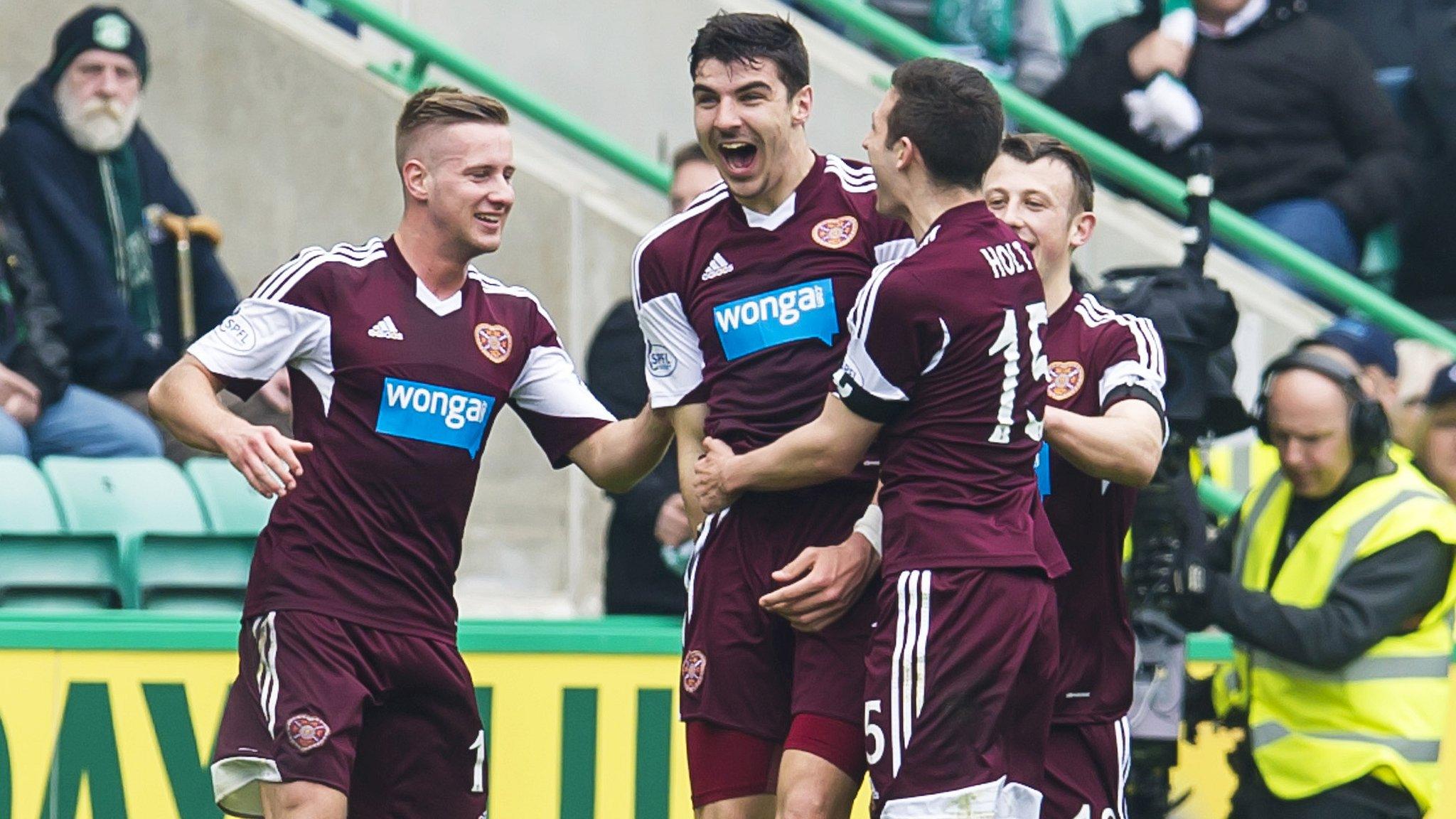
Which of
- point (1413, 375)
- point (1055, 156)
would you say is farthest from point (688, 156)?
point (1413, 375)

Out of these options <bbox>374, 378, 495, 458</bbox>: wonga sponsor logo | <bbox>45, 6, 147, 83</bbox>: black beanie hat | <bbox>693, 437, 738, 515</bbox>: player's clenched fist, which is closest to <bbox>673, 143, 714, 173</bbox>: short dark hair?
<bbox>45, 6, 147, 83</bbox>: black beanie hat

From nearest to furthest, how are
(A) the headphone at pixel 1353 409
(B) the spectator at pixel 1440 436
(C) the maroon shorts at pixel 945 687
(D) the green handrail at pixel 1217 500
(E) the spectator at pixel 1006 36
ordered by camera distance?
(C) the maroon shorts at pixel 945 687 < (A) the headphone at pixel 1353 409 < (B) the spectator at pixel 1440 436 < (D) the green handrail at pixel 1217 500 < (E) the spectator at pixel 1006 36

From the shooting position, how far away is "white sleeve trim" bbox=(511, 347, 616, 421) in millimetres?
6004

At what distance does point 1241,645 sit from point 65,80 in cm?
451

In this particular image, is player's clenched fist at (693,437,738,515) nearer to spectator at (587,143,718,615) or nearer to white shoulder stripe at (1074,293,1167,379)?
white shoulder stripe at (1074,293,1167,379)

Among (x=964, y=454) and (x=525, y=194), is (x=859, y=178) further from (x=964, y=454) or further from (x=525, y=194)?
(x=525, y=194)

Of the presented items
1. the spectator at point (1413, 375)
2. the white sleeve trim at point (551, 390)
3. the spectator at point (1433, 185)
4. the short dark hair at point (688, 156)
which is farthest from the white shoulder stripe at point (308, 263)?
the spectator at point (1433, 185)

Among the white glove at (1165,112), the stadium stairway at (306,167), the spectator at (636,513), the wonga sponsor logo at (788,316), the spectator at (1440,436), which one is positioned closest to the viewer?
the wonga sponsor logo at (788,316)

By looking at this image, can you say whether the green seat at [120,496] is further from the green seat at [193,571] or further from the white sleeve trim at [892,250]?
the white sleeve trim at [892,250]

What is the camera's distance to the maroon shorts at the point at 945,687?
4988 mm

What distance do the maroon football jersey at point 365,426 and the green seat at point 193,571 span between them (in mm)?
1395

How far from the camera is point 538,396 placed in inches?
237

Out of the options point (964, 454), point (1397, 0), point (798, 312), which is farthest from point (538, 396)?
point (1397, 0)

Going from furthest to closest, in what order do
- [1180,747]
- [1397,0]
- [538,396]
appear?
[1397,0]
[1180,747]
[538,396]
